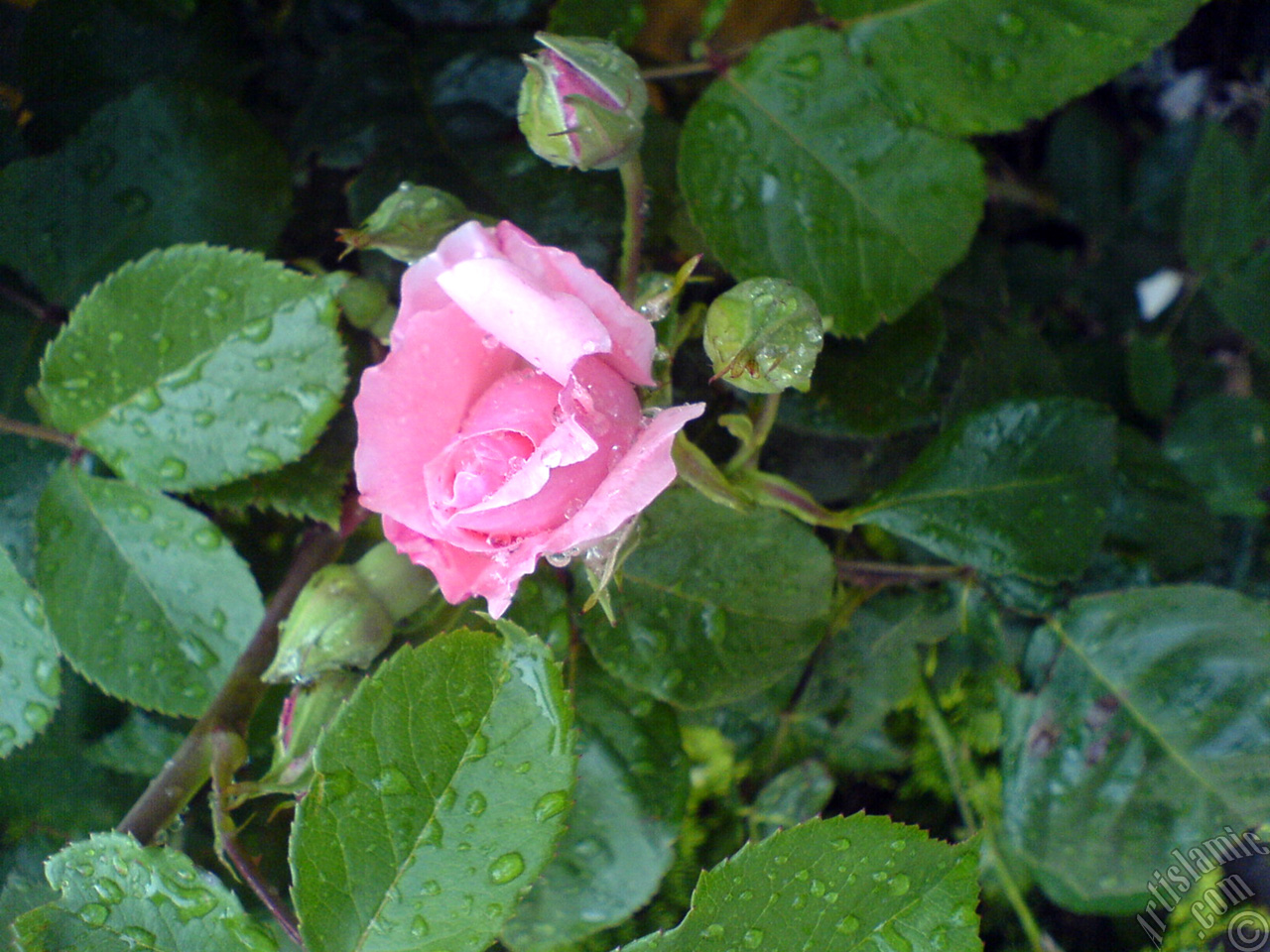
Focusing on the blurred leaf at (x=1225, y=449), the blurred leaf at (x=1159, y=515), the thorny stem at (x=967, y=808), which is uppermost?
the blurred leaf at (x=1159, y=515)

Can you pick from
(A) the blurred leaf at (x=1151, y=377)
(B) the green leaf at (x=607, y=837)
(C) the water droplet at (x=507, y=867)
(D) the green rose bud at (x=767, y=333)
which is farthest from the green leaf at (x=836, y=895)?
(A) the blurred leaf at (x=1151, y=377)

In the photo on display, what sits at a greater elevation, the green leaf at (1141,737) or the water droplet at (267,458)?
the water droplet at (267,458)

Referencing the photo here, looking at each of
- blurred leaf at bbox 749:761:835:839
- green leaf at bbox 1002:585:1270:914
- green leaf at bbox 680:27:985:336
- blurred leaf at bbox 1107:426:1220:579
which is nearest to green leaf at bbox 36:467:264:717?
green leaf at bbox 680:27:985:336

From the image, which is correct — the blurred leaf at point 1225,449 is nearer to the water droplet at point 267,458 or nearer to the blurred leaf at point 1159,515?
the blurred leaf at point 1159,515

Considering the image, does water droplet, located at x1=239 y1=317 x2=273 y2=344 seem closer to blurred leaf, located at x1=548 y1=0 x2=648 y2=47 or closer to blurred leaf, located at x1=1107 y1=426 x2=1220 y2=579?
blurred leaf, located at x1=548 y1=0 x2=648 y2=47

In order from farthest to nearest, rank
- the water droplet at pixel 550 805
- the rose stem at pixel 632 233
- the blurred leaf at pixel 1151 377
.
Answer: the blurred leaf at pixel 1151 377, the rose stem at pixel 632 233, the water droplet at pixel 550 805

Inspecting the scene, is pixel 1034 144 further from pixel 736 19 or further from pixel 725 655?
pixel 725 655

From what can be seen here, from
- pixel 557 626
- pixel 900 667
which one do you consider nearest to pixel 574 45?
pixel 557 626
